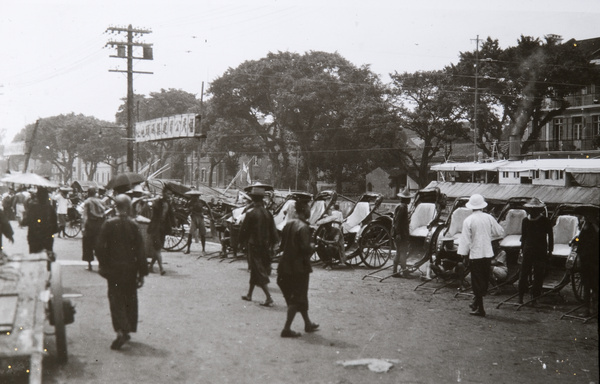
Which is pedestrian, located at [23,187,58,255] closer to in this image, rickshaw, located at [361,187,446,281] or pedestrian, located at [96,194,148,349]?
pedestrian, located at [96,194,148,349]

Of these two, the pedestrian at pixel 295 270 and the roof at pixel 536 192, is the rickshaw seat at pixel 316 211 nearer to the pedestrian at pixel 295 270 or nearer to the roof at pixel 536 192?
the roof at pixel 536 192

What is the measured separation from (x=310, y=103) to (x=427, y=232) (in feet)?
90.7

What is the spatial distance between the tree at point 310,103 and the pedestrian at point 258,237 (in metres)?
30.2

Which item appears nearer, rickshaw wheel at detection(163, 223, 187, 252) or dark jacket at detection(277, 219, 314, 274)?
dark jacket at detection(277, 219, 314, 274)

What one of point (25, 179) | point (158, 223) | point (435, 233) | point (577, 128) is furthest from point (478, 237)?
point (158, 223)

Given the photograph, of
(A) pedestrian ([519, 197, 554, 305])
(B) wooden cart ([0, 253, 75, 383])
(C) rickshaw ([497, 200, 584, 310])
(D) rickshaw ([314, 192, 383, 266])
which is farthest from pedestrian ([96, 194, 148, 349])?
(D) rickshaw ([314, 192, 383, 266])

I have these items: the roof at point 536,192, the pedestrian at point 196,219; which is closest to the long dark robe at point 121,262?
the pedestrian at point 196,219

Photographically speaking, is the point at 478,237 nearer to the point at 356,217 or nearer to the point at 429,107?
the point at 356,217

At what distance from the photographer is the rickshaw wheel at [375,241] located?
13414 millimetres

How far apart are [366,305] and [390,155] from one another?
3337cm

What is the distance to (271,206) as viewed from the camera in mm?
16797

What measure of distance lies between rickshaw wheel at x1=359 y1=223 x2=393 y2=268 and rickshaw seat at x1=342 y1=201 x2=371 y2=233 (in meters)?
0.39

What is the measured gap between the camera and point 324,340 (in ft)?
23.0

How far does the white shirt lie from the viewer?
8648 mm
